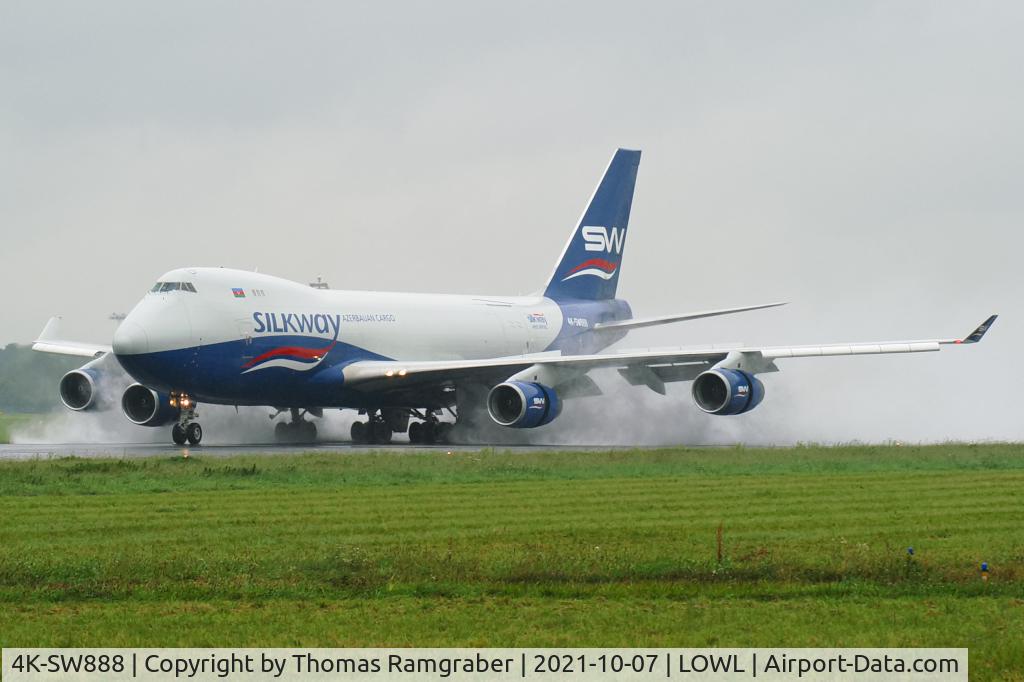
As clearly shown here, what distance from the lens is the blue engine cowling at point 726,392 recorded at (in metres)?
40.2

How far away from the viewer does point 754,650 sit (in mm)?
10484

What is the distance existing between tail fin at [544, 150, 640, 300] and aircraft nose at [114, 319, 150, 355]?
64.9 ft

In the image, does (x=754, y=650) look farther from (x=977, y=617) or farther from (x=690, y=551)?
(x=690, y=551)

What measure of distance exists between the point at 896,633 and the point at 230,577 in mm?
6519

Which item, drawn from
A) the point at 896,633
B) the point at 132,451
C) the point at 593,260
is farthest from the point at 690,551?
the point at 593,260

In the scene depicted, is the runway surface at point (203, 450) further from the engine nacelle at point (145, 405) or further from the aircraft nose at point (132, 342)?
the aircraft nose at point (132, 342)

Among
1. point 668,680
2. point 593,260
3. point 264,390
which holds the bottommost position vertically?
point 668,680

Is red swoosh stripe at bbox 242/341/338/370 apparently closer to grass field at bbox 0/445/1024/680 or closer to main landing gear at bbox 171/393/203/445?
main landing gear at bbox 171/393/203/445

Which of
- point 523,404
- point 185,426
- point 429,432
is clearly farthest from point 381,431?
A: point 185,426

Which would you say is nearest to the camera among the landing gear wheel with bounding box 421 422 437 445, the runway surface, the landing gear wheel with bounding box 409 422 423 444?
the runway surface

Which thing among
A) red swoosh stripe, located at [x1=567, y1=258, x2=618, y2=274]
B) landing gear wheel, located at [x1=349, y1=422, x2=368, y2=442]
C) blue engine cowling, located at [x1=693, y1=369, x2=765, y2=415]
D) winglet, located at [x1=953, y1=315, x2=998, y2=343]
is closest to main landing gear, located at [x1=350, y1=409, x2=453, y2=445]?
landing gear wheel, located at [x1=349, y1=422, x2=368, y2=442]

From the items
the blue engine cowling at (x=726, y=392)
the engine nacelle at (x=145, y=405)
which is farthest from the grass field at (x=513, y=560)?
the engine nacelle at (x=145, y=405)

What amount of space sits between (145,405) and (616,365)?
14.2 metres

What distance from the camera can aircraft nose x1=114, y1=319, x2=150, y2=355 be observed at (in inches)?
1441
